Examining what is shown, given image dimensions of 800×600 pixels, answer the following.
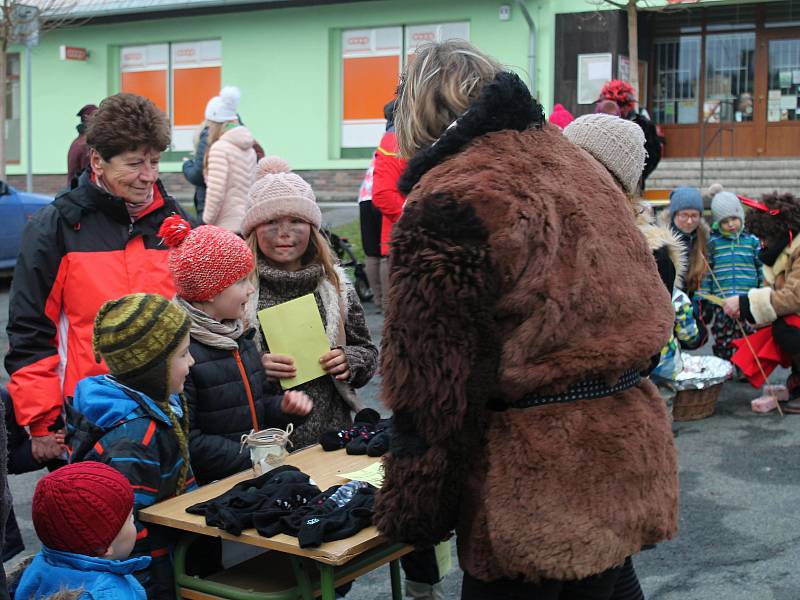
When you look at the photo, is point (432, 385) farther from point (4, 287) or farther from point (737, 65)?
point (737, 65)

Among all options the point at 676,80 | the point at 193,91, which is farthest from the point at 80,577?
the point at 193,91

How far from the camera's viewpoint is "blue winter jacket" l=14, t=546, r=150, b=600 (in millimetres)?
2623

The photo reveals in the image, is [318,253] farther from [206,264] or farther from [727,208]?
[727,208]

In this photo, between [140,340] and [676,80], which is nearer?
[140,340]

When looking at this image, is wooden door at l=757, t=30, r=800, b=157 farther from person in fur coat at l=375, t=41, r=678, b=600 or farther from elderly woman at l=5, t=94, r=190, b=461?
person in fur coat at l=375, t=41, r=678, b=600

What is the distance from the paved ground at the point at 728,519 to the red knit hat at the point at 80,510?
2019mm

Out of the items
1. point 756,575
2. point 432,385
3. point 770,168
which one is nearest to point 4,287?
point 756,575

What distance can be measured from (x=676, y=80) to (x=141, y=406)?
74.3ft

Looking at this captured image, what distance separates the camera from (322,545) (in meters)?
2.82

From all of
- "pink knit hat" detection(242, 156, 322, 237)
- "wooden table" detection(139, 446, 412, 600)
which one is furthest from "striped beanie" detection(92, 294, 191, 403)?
"pink knit hat" detection(242, 156, 322, 237)

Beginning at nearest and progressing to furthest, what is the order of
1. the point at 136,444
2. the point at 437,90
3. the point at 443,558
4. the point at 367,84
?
1. the point at 437,90
2. the point at 136,444
3. the point at 443,558
4. the point at 367,84

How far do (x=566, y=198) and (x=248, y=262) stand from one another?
154 cm

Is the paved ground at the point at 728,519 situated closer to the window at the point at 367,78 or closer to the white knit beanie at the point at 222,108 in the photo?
the white knit beanie at the point at 222,108

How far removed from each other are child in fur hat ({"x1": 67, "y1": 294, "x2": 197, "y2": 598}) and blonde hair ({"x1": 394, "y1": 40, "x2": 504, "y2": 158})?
40.4 inches
